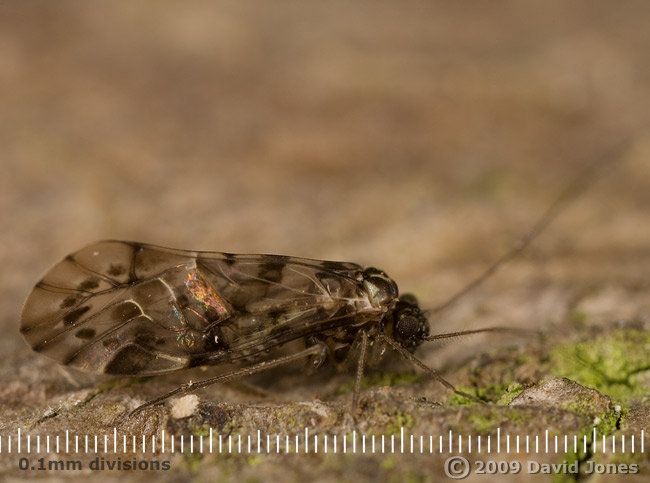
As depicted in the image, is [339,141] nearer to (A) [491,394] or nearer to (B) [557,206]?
(B) [557,206]

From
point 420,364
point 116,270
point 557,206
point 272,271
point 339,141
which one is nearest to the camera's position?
point 420,364

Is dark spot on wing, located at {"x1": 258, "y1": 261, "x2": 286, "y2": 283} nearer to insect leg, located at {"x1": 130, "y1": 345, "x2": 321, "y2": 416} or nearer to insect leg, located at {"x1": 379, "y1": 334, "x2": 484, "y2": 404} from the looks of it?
insect leg, located at {"x1": 130, "y1": 345, "x2": 321, "y2": 416}

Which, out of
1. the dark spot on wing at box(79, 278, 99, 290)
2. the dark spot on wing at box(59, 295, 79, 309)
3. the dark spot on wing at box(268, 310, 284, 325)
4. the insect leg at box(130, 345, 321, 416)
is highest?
the dark spot on wing at box(79, 278, 99, 290)

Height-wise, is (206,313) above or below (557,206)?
below

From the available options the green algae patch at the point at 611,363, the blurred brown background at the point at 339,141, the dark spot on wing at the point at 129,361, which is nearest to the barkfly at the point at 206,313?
the dark spot on wing at the point at 129,361

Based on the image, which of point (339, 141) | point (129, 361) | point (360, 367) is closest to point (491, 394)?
point (360, 367)

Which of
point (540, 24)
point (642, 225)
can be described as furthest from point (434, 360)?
point (540, 24)

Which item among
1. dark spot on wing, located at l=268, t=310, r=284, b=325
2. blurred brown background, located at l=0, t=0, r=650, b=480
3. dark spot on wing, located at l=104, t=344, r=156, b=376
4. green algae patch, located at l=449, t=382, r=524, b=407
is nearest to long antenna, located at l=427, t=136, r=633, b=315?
blurred brown background, located at l=0, t=0, r=650, b=480
